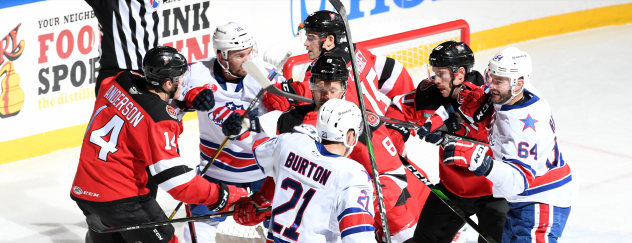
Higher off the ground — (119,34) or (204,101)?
(119,34)

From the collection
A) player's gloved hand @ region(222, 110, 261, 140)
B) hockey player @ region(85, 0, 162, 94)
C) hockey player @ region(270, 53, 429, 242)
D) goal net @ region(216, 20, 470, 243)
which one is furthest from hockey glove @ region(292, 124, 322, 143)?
goal net @ region(216, 20, 470, 243)

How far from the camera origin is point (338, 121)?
2.71m

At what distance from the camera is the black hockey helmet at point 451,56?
12.2 ft

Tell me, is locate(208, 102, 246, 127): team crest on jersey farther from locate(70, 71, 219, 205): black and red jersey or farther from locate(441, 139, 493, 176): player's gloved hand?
locate(441, 139, 493, 176): player's gloved hand

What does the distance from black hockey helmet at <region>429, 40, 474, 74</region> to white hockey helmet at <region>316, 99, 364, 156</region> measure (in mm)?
1068

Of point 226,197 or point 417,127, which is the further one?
point 417,127

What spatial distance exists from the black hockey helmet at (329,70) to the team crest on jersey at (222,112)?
625 millimetres

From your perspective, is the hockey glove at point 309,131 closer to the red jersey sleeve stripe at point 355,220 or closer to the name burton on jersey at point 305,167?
the name burton on jersey at point 305,167

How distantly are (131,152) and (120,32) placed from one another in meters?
1.34

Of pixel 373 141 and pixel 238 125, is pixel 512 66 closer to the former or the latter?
pixel 373 141

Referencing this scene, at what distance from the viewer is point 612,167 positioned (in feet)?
18.7

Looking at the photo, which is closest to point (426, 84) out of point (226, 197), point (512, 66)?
point (512, 66)

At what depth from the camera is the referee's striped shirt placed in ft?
14.0

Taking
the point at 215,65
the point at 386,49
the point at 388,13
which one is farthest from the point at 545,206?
the point at 388,13
